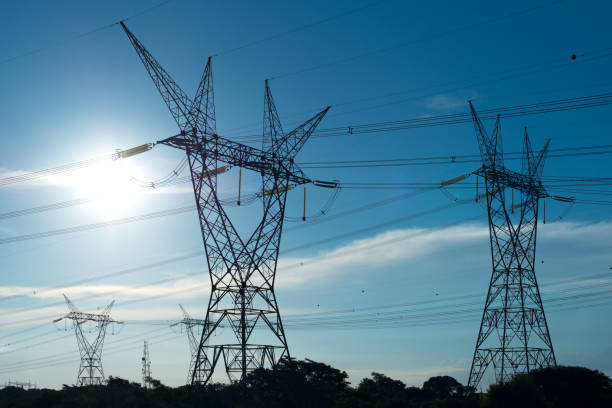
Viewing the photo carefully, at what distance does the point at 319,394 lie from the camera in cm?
6319

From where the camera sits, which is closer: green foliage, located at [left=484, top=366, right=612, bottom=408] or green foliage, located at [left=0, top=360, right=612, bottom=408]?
green foliage, located at [left=0, top=360, right=612, bottom=408]

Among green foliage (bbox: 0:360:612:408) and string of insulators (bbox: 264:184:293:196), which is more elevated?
string of insulators (bbox: 264:184:293:196)

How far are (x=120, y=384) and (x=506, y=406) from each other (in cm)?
6704

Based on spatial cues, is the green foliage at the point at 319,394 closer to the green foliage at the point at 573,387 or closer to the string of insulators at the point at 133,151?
the green foliage at the point at 573,387

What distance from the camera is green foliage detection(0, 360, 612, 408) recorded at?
152 feet

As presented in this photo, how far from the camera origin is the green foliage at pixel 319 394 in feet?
152

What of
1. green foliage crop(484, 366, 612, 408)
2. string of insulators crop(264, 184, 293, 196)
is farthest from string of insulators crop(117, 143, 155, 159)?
green foliage crop(484, 366, 612, 408)

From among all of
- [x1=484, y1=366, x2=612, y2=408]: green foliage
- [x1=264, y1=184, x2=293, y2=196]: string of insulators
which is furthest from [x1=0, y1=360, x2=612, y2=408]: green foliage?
[x1=264, y1=184, x2=293, y2=196]: string of insulators

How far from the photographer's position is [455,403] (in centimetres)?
6284

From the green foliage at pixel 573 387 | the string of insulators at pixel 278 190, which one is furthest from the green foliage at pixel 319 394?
the string of insulators at pixel 278 190

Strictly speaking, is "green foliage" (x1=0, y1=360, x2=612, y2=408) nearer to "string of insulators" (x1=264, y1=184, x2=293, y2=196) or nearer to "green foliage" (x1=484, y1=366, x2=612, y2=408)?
"green foliage" (x1=484, y1=366, x2=612, y2=408)

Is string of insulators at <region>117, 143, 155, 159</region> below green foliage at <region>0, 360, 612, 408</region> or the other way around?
the other way around

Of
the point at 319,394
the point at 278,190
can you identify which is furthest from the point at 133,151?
the point at 319,394

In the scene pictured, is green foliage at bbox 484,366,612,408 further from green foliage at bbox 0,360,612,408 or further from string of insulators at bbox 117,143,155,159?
string of insulators at bbox 117,143,155,159
